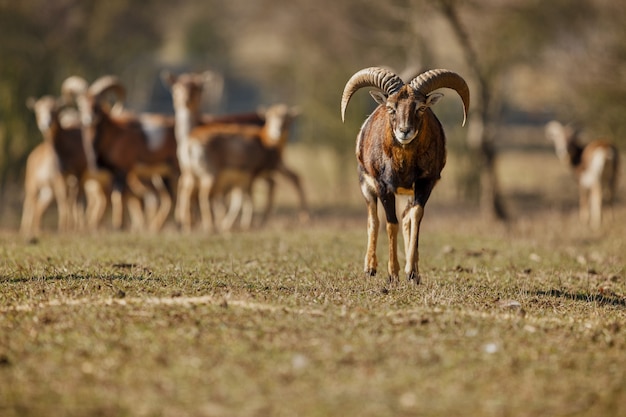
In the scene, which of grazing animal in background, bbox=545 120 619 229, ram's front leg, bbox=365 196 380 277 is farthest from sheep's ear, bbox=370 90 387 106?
grazing animal in background, bbox=545 120 619 229

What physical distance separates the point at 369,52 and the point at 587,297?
84.3 feet

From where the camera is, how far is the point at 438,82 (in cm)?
1065

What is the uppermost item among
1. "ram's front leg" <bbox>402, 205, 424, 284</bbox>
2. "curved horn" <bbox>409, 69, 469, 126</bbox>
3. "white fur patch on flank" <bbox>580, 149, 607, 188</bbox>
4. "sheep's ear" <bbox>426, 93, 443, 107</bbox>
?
"curved horn" <bbox>409, 69, 469, 126</bbox>

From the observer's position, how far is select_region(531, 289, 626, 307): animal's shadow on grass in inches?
391

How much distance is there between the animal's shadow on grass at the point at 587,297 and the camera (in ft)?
32.6

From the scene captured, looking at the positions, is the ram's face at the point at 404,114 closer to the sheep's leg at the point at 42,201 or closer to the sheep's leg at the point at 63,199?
the sheep's leg at the point at 63,199

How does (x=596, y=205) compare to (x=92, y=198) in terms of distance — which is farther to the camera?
Answer: (x=92, y=198)

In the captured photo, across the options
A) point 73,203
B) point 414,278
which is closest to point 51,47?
point 73,203

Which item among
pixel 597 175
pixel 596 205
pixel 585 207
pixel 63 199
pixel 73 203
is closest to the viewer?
pixel 63 199

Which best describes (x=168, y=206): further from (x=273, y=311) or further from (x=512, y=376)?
(x=512, y=376)

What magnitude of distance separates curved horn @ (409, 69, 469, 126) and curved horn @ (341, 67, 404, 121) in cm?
18

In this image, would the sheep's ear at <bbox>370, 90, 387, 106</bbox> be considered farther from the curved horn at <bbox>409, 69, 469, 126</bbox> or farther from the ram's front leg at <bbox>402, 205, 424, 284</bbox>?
the ram's front leg at <bbox>402, 205, 424, 284</bbox>

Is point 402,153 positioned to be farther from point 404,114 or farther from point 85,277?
point 85,277

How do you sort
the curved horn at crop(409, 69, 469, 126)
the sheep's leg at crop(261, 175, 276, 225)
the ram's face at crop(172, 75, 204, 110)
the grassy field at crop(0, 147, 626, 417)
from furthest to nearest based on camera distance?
the sheep's leg at crop(261, 175, 276, 225) → the ram's face at crop(172, 75, 204, 110) → the curved horn at crop(409, 69, 469, 126) → the grassy field at crop(0, 147, 626, 417)
